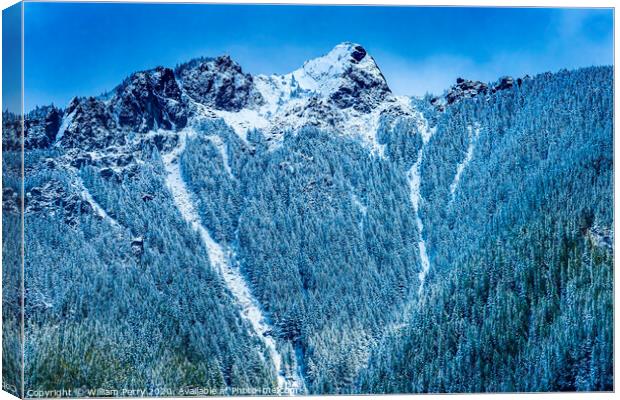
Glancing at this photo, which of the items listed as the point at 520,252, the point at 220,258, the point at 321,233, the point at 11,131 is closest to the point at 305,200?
the point at 321,233

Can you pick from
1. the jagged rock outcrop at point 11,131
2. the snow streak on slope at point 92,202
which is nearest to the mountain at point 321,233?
the snow streak on slope at point 92,202

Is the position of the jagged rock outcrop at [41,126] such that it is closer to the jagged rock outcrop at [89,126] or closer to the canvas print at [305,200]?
the canvas print at [305,200]

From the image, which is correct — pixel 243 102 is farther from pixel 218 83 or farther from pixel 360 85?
pixel 360 85

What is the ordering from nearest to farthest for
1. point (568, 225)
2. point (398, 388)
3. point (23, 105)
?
point (23, 105) < point (398, 388) < point (568, 225)

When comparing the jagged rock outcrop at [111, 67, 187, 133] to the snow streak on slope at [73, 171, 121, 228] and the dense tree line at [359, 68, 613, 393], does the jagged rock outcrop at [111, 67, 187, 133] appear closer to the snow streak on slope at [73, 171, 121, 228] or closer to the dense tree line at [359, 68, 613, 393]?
the snow streak on slope at [73, 171, 121, 228]

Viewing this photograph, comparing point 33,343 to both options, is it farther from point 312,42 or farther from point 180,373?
point 312,42

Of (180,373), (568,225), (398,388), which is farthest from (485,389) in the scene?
(180,373)

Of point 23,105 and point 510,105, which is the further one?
point 510,105
